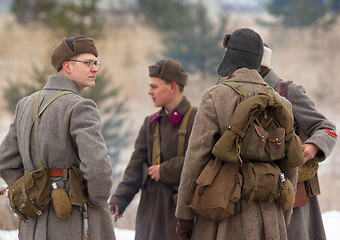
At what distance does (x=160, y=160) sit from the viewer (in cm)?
389

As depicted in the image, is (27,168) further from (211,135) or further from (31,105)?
(211,135)

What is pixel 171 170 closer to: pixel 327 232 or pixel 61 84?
pixel 61 84

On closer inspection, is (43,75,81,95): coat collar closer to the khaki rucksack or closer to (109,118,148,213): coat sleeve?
the khaki rucksack

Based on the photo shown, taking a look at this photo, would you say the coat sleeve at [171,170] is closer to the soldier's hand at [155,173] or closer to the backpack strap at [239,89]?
the soldier's hand at [155,173]

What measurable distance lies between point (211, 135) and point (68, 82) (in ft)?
3.35

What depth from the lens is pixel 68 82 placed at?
3.02 m

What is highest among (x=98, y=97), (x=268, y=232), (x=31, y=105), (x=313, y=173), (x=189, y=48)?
(x=189, y=48)

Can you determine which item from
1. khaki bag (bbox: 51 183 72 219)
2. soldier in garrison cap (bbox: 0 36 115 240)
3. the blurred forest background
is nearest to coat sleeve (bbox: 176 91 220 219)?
soldier in garrison cap (bbox: 0 36 115 240)

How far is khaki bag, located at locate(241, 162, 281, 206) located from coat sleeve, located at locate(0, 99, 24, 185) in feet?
4.86

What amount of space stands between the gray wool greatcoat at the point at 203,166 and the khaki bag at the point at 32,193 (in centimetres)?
81

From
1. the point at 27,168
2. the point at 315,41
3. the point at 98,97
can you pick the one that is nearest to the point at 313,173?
the point at 27,168

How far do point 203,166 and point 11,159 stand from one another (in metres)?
1.29

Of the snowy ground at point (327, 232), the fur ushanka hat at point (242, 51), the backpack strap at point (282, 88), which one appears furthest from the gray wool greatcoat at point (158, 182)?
the snowy ground at point (327, 232)

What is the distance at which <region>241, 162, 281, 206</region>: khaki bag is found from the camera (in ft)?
8.62
